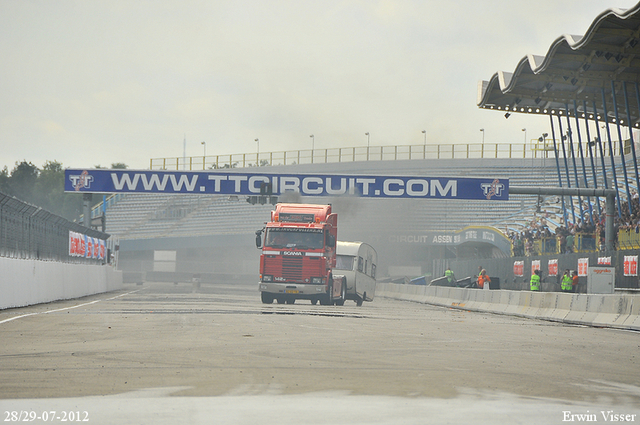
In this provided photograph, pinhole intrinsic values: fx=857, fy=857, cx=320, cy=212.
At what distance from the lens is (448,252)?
235ft

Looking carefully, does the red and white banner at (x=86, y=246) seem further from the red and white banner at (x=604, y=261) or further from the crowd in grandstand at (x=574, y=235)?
the crowd in grandstand at (x=574, y=235)

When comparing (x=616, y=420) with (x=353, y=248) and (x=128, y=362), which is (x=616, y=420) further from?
(x=353, y=248)

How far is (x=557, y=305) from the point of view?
74.4 ft

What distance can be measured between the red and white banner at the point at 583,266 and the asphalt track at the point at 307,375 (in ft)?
47.5

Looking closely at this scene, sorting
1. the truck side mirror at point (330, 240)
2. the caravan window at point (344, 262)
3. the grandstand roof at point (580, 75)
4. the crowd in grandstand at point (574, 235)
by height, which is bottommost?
the caravan window at point (344, 262)

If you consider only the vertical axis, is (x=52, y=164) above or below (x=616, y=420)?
above

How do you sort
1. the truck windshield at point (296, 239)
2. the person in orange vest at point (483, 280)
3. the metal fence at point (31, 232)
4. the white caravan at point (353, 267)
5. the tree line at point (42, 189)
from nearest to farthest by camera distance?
the metal fence at point (31, 232), the truck windshield at point (296, 239), the white caravan at point (353, 267), the person in orange vest at point (483, 280), the tree line at point (42, 189)

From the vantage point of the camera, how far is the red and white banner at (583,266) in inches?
1155

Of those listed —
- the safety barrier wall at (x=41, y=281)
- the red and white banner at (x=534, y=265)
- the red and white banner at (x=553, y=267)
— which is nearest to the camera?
the safety barrier wall at (x=41, y=281)

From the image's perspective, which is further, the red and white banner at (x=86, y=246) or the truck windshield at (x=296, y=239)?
the red and white banner at (x=86, y=246)

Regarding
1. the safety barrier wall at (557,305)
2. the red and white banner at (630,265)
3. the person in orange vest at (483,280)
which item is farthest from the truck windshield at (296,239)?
the person in orange vest at (483,280)

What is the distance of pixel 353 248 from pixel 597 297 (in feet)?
50.7

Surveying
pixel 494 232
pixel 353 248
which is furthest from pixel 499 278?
pixel 494 232

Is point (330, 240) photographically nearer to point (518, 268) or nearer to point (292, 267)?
point (292, 267)
